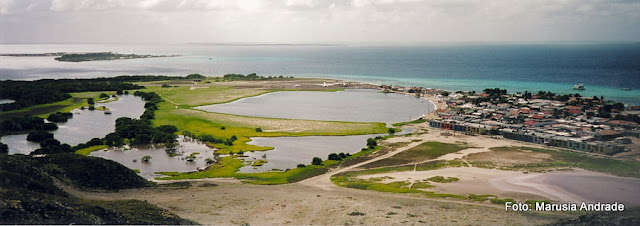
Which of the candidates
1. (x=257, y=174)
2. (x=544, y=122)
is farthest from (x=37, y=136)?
(x=544, y=122)

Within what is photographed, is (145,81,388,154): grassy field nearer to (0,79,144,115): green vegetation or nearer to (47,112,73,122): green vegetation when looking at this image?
(47,112,73,122): green vegetation

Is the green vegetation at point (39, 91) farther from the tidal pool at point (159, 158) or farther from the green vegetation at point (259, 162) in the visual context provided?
the green vegetation at point (259, 162)

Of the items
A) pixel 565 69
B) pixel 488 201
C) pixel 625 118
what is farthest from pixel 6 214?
pixel 565 69

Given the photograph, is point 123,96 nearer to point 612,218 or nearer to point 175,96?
point 175,96

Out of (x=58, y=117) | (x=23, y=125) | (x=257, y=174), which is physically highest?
(x=58, y=117)

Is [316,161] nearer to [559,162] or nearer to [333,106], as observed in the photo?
[559,162]

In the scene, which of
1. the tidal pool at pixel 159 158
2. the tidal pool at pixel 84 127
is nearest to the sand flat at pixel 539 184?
the tidal pool at pixel 159 158

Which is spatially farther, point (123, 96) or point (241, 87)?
point (241, 87)
